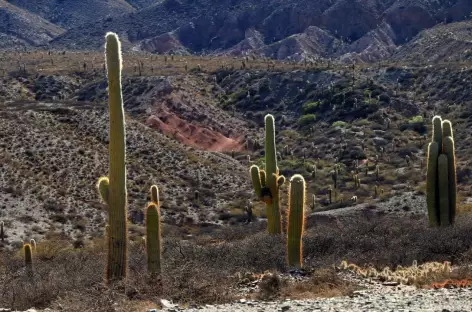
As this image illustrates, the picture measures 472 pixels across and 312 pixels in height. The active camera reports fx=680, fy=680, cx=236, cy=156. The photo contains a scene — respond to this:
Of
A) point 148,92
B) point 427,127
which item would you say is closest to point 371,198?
point 427,127

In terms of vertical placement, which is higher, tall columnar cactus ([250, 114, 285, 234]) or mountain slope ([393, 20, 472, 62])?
mountain slope ([393, 20, 472, 62])

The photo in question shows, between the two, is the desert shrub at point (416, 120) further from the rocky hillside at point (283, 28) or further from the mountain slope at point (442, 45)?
the rocky hillside at point (283, 28)

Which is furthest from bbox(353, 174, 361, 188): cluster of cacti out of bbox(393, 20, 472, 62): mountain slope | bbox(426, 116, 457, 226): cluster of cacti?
bbox(393, 20, 472, 62): mountain slope

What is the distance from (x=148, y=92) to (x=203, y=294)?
57644 mm

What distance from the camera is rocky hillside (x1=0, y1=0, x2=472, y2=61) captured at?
118 metres

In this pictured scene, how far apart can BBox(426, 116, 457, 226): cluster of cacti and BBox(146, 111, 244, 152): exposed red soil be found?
3709 centimetres

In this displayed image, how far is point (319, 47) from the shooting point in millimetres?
122312

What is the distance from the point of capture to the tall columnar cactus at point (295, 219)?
15086mm

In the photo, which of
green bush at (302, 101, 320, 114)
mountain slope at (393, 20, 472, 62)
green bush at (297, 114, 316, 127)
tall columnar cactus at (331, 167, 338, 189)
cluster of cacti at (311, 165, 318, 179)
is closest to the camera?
tall columnar cactus at (331, 167, 338, 189)

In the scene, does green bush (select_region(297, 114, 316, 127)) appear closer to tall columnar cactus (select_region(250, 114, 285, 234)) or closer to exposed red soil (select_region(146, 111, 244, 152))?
exposed red soil (select_region(146, 111, 244, 152))

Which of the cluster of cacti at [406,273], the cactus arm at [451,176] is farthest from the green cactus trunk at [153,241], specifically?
the cactus arm at [451,176]

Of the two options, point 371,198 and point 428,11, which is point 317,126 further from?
point 428,11

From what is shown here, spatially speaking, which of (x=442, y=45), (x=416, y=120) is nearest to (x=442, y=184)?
(x=416, y=120)

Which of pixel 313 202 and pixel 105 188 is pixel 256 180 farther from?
pixel 313 202
